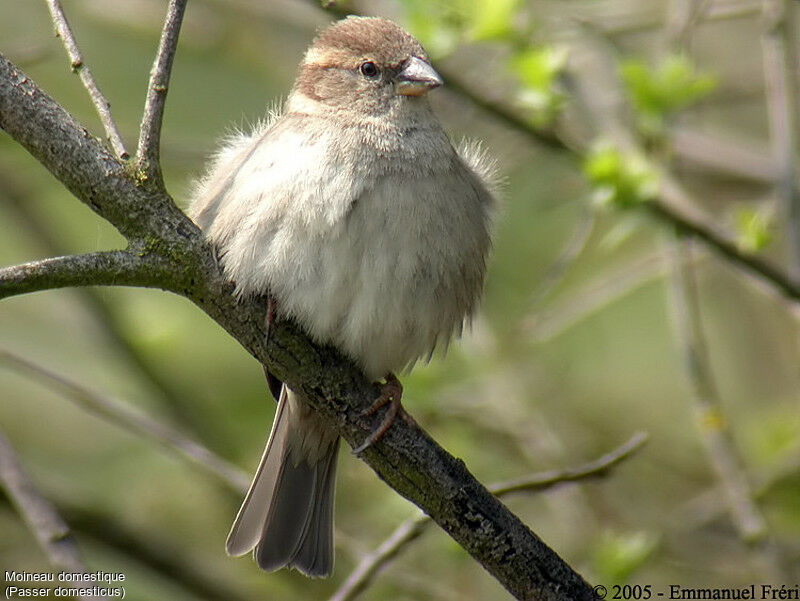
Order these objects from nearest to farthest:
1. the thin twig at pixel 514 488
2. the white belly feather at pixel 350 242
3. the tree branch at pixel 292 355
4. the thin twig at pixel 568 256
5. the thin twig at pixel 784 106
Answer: the tree branch at pixel 292 355 < the thin twig at pixel 514 488 < the white belly feather at pixel 350 242 < the thin twig at pixel 784 106 < the thin twig at pixel 568 256

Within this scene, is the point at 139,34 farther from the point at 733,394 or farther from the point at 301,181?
the point at 733,394

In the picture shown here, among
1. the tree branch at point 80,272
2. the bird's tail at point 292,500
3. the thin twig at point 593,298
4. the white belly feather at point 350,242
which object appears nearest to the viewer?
the tree branch at point 80,272

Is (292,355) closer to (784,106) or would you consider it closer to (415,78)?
(415,78)

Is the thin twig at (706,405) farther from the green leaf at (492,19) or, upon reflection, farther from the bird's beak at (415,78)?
the bird's beak at (415,78)

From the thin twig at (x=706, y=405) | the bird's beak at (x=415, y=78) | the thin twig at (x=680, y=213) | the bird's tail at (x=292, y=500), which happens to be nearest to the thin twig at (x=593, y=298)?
the thin twig at (x=706, y=405)

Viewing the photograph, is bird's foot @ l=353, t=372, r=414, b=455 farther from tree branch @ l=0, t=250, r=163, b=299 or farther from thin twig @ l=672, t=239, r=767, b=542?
thin twig @ l=672, t=239, r=767, b=542

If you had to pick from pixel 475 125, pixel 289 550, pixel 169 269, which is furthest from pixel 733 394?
pixel 169 269

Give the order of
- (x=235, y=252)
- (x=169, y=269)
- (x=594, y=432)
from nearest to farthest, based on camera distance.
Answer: (x=169, y=269) < (x=235, y=252) < (x=594, y=432)
